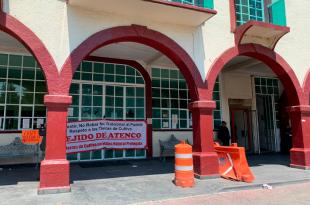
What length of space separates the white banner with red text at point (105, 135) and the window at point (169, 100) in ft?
3.49

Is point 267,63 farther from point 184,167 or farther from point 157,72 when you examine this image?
point 184,167

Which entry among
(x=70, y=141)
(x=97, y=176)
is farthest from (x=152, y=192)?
(x=70, y=141)

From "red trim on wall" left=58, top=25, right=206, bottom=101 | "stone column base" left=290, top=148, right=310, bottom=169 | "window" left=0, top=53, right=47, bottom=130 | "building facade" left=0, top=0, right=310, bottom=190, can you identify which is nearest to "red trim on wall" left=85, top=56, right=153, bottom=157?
"building facade" left=0, top=0, right=310, bottom=190

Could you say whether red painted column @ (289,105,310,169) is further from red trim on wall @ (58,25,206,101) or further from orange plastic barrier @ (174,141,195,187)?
orange plastic barrier @ (174,141,195,187)

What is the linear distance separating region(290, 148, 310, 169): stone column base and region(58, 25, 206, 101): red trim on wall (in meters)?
4.37

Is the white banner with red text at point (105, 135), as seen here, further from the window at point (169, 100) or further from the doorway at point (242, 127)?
the doorway at point (242, 127)

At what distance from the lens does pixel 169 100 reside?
12695 millimetres

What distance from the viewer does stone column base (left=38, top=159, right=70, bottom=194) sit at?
620 centimetres

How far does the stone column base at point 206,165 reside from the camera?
25.8 ft

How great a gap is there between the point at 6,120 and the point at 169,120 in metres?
6.56

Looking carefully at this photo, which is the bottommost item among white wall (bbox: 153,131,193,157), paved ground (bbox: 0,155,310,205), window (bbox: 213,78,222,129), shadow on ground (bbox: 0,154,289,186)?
paved ground (bbox: 0,155,310,205)

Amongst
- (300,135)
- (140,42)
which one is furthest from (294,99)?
(140,42)

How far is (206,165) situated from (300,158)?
3883 millimetres

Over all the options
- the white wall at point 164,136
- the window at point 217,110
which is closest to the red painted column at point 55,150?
the white wall at point 164,136
